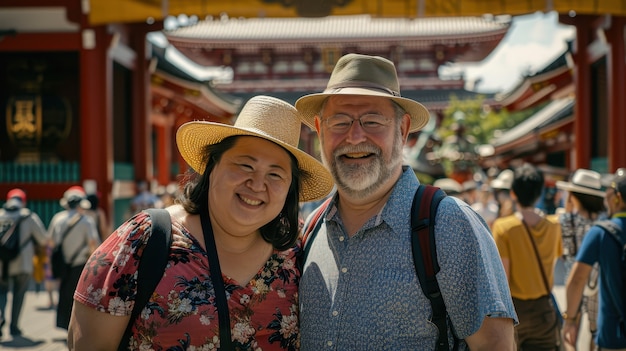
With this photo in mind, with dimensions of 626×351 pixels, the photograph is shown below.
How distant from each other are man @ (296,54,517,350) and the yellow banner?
28.7 feet

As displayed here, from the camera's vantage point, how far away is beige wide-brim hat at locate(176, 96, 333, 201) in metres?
2.61

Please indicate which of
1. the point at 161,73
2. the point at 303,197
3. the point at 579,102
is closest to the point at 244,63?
the point at 161,73

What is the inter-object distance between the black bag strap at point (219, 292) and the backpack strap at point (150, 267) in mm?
156

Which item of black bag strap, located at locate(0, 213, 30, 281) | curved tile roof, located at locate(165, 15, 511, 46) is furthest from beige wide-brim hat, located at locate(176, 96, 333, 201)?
curved tile roof, located at locate(165, 15, 511, 46)

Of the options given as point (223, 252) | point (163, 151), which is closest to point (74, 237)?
point (223, 252)

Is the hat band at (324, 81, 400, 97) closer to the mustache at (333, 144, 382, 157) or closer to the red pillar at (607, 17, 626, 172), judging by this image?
the mustache at (333, 144, 382, 157)

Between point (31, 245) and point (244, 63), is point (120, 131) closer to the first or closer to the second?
point (31, 245)

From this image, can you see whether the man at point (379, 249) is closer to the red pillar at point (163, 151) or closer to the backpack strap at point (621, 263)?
the backpack strap at point (621, 263)

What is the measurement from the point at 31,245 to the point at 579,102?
34.5 ft

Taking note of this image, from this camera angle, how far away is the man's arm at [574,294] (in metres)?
4.07

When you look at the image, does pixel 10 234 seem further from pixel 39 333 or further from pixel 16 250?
pixel 39 333

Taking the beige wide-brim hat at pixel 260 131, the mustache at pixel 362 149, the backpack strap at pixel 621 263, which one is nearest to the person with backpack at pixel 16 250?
the beige wide-brim hat at pixel 260 131

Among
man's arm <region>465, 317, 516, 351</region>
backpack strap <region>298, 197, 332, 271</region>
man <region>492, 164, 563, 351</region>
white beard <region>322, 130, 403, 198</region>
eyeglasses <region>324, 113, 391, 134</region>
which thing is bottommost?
man <region>492, 164, 563, 351</region>

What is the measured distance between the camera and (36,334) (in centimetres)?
766
